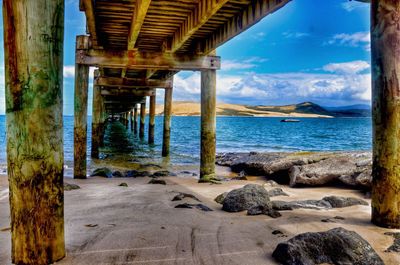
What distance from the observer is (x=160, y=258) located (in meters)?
3.15

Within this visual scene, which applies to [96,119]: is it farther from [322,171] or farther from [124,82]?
[322,171]

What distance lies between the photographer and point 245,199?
17.0ft

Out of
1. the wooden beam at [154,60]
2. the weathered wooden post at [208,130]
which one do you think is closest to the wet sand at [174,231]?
the weathered wooden post at [208,130]

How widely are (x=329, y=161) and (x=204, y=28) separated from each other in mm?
4602

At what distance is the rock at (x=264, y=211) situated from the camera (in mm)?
4727

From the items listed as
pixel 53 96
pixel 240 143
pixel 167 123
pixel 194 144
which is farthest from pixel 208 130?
pixel 240 143

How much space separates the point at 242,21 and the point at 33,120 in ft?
19.5

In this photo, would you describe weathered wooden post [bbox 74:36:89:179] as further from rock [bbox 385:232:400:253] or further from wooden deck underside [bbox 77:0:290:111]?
rock [bbox 385:232:400:253]

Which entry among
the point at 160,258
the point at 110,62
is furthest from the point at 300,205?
the point at 110,62

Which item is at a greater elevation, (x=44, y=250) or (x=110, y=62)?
(x=110, y=62)

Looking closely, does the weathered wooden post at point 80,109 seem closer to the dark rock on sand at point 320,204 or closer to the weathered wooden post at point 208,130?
the weathered wooden post at point 208,130

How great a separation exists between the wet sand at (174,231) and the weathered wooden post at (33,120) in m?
0.37

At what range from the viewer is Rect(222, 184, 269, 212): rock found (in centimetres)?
513

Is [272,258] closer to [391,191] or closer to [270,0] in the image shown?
[391,191]
